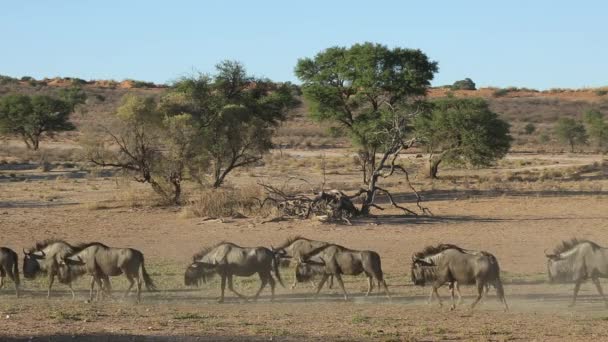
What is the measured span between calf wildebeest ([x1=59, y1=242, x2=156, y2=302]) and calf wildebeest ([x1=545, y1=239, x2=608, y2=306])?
279 inches

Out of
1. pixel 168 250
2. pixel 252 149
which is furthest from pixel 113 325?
pixel 252 149

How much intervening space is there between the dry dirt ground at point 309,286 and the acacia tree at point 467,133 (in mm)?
7752

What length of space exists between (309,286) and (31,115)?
48.5 meters

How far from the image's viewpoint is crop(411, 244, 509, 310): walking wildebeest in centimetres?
1425

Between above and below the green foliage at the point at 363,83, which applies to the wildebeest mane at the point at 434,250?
below

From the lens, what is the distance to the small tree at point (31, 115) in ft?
201

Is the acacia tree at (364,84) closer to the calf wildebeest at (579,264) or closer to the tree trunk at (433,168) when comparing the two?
the tree trunk at (433,168)

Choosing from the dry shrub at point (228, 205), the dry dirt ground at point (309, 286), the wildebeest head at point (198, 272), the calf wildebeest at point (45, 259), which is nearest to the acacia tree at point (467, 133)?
the dry dirt ground at point (309, 286)

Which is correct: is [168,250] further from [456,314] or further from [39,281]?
[456,314]

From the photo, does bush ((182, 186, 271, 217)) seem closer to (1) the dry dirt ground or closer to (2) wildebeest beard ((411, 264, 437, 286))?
(1) the dry dirt ground

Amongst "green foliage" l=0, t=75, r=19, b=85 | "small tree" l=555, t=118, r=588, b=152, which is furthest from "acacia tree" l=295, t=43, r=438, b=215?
"green foliage" l=0, t=75, r=19, b=85

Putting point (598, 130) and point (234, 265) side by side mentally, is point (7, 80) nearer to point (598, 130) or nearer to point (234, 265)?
point (598, 130)

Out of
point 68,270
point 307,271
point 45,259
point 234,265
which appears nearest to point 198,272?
point 234,265

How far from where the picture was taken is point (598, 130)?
69.0m
